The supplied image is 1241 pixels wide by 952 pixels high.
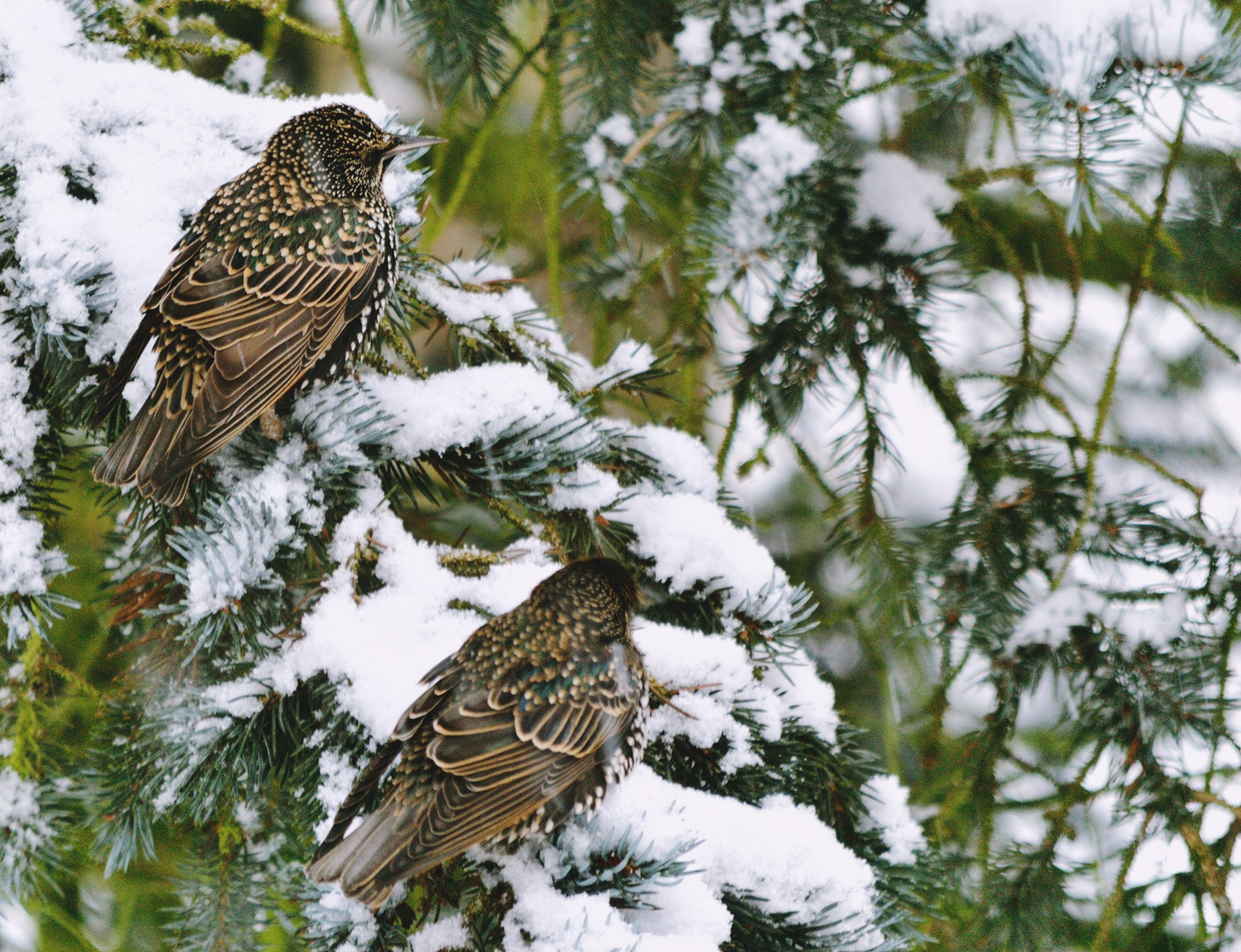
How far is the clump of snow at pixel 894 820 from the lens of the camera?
1.56 m

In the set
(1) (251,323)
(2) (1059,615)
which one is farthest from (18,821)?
(2) (1059,615)

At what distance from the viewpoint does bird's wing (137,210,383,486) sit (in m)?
1.41

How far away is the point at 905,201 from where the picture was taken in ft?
6.72

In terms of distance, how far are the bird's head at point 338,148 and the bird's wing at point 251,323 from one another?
0.26ft

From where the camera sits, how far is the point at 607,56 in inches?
78.9

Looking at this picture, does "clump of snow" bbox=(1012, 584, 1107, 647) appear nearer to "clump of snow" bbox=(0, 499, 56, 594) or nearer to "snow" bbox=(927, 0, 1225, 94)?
"snow" bbox=(927, 0, 1225, 94)

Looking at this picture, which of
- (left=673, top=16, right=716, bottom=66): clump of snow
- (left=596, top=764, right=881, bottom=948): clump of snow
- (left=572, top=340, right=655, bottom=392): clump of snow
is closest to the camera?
(left=596, top=764, right=881, bottom=948): clump of snow

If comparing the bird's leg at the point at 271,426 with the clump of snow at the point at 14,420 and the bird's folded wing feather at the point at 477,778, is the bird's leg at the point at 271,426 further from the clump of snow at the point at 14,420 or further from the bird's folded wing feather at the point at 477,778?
the bird's folded wing feather at the point at 477,778

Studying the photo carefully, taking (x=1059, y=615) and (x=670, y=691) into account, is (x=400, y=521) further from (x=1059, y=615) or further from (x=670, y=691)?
(x=1059, y=615)

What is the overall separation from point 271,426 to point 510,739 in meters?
0.62

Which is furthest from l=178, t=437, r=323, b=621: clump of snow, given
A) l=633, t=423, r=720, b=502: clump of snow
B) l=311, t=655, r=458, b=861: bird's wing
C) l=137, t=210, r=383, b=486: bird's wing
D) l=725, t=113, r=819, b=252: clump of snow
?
l=725, t=113, r=819, b=252: clump of snow

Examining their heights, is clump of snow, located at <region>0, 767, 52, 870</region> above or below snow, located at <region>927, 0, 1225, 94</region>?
below

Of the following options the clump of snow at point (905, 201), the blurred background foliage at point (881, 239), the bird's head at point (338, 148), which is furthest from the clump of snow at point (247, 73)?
the clump of snow at point (905, 201)

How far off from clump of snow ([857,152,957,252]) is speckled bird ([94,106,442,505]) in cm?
93
